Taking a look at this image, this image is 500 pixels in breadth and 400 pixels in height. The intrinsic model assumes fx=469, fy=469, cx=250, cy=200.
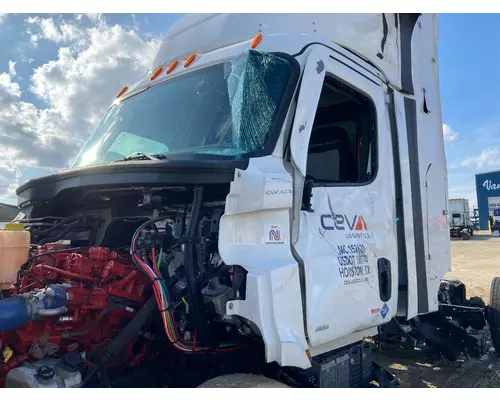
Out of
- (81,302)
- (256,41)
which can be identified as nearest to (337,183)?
(256,41)

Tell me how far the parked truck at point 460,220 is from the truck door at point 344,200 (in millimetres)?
30760

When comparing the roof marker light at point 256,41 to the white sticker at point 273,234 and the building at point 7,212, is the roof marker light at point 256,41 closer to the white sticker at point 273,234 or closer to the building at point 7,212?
the white sticker at point 273,234

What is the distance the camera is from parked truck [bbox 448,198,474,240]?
33469 mm

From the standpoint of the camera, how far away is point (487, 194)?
4197 centimetres

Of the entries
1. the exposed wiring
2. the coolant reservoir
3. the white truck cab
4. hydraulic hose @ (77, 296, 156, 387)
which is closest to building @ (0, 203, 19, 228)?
the white truck cab

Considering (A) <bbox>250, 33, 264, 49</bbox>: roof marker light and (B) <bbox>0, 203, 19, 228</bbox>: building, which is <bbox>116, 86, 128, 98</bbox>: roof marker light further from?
(B) <bbox>0, 203, 19, 228</bbox>: building

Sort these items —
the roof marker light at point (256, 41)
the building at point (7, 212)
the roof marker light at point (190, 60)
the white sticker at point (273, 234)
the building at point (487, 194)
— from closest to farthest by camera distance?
the white sticker at point (273, 234)
the roof marker light at point (256, 41)
the roof marker light at point (190, 60)
the building at point (7, 212)
the building at point (487, 194)

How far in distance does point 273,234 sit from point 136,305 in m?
0.96

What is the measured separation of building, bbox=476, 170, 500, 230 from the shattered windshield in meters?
42.7

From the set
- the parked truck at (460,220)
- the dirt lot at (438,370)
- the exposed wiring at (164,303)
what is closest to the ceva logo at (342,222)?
the exposed wiring at (164,303)

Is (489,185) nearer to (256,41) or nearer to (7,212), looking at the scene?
(7,212)

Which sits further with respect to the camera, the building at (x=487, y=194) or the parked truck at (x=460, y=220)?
the building at (x=487, y=194)

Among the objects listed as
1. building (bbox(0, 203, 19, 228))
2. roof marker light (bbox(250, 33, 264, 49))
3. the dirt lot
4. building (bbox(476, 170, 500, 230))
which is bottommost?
the dirt lot

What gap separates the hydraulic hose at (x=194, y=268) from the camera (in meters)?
2.74
